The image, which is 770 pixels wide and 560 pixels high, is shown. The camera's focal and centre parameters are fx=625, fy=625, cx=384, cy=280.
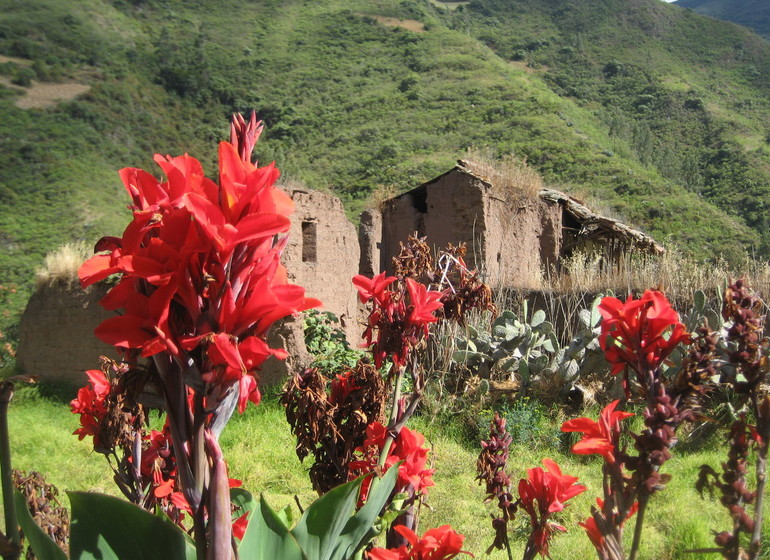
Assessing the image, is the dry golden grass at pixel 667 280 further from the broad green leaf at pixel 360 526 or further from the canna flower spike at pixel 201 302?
the canna flower spike at pixel 201 302

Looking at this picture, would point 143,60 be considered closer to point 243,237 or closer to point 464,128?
point 464,128

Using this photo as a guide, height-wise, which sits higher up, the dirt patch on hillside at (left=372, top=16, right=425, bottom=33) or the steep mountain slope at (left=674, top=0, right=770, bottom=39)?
the steep mountain slope at (left=674, top=0, right=770, bottom=39)

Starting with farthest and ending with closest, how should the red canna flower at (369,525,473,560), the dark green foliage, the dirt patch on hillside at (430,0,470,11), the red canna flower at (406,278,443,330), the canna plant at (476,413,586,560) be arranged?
the dirt patch on hillside at (430,0,470,11) → the dark green foliage → the red canna flower at (406,278,443,330) → the canna plant at (476,413,586,560) → the red canna flower at (369,525,473,560)

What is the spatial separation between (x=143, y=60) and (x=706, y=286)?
36708mm

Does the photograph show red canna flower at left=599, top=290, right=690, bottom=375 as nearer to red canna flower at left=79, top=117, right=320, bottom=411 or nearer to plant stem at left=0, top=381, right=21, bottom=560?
red canna flower at left=79, top=117, right=320, bottom=411

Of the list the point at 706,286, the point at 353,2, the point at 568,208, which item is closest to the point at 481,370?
the point at 706,286

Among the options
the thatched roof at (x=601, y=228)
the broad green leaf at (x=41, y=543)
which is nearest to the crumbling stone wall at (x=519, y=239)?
the thatched roof at (x=601, y=228)

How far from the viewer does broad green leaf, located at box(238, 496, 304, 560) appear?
0.85 m

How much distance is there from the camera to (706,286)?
280 inches

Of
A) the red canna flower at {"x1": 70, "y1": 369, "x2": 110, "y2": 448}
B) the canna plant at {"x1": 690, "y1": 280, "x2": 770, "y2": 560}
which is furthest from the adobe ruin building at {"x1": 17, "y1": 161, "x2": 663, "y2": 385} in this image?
the canna plant at {"x1": 690, "y1": 280, "x2": 770, "y2": 560}

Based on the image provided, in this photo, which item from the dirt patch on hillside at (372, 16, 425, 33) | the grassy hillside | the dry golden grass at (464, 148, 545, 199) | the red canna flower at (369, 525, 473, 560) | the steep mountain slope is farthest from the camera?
the steep mountain slope

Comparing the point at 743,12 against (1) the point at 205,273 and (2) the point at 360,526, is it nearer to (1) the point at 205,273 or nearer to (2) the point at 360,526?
(2) the point at 360,526

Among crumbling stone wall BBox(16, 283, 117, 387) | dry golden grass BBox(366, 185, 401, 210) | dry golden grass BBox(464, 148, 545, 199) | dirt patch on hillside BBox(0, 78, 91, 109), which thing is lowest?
crumbling stone wall BBox(16, 283, 117, 387)

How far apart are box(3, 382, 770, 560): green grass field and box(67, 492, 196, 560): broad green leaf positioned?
2.93 meters
